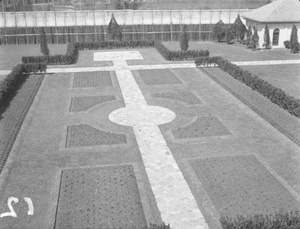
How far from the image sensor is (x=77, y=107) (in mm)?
30203

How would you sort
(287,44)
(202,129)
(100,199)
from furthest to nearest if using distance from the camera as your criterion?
(287,44) < (202,129) < (100,199)

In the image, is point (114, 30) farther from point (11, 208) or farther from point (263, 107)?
point (11, 208)

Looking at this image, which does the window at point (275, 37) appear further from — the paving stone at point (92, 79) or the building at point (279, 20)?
the paving stone at point (92, 79)

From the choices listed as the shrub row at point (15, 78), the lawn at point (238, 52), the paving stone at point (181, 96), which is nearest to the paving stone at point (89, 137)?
the shrub row at point (15, 78)

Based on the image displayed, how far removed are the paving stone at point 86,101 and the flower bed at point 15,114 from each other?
133 inches

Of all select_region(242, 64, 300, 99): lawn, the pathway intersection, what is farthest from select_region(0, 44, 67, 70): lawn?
select_region(242, 64, 300, 99): lawn

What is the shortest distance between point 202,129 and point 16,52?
37.4 m

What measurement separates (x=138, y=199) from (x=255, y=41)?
42.1 meters

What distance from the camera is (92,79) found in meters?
39.0

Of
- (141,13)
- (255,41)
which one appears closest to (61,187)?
(255,41)

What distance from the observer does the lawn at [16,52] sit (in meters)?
47.0

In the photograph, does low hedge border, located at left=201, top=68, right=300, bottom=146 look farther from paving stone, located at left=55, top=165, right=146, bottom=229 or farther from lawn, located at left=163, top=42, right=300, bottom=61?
lawn, located at left=163, top=42, right=300, bottom=61

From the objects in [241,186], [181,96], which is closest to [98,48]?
[181,96]

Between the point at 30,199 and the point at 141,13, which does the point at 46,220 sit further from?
the point at 141,13
